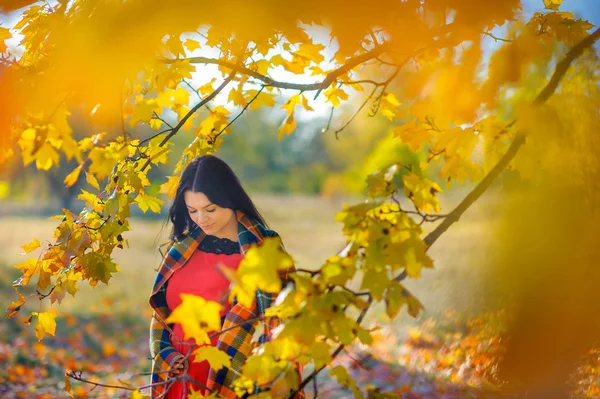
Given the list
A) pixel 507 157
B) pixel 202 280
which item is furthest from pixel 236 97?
pixel 507 157

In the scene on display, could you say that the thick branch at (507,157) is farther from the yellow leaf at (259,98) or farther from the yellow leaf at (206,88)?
the yellow leaf at (206,88)

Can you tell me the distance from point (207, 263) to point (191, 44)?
3.30 feet

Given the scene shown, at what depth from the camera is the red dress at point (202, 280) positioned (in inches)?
93.8

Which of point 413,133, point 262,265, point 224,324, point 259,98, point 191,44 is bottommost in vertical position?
point 224,324

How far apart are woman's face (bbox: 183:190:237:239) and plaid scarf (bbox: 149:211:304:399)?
64mm

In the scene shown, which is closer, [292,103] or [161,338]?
[161,338]

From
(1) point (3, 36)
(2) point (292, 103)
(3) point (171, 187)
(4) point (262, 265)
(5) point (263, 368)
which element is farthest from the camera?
(2) point (292, 103)

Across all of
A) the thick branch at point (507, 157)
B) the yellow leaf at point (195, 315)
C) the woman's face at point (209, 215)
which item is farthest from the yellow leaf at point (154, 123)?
the thick branch at point (507, 157)

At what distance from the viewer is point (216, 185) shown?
97.0 inches

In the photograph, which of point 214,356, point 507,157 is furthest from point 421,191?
point 214,356

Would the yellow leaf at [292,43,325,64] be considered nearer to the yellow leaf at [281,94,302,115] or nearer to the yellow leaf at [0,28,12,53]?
the yellow leaf at [281,94,302,115]

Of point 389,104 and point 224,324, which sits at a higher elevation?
point 389,104

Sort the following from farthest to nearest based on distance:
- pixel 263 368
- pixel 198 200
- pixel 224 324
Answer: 1. pixel 198 200
2. pixel 224 324
3. pixel 263 368

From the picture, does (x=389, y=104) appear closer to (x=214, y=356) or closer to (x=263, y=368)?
(x=214, y=356)
